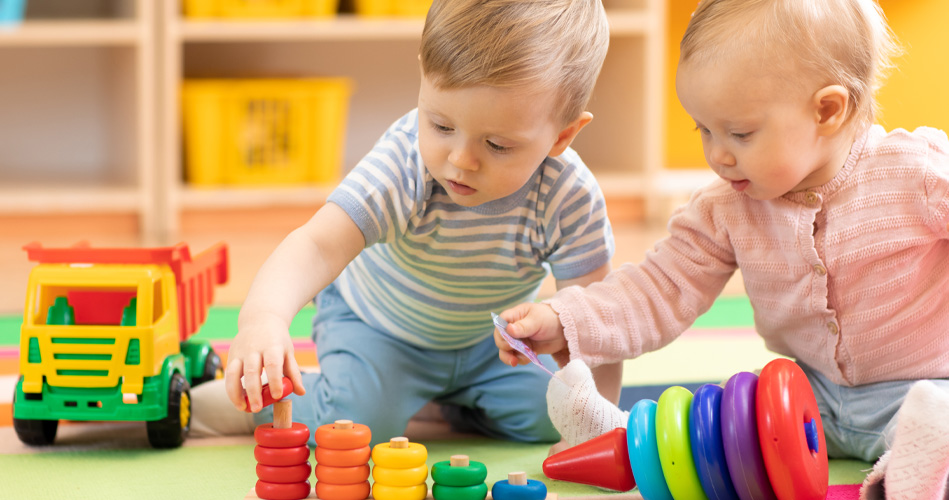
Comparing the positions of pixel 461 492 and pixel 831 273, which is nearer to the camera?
pixel 461 492

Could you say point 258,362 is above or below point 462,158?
Result: below

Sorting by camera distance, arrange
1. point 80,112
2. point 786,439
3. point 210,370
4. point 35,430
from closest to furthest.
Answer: point 786,439
point 35,430
point 210,370
point 80,112

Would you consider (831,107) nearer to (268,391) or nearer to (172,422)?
(268,391)

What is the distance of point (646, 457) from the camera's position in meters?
0.74

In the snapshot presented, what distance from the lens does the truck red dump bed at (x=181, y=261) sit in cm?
95

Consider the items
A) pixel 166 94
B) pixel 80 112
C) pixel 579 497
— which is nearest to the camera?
pixel 579 497

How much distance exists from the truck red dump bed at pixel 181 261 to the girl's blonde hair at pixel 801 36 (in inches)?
20.1

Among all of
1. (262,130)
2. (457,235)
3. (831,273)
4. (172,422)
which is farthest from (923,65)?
(172,422)

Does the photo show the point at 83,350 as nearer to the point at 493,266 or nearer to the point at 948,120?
the point at 493,266

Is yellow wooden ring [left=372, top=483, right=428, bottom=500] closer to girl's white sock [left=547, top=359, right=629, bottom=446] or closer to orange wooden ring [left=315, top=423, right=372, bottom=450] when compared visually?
orange wooden ring [left=315, top=423, right=372, bottom=450]

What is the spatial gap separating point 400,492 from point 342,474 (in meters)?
0.05

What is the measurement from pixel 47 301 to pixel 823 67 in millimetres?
721

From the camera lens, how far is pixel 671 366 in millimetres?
1264

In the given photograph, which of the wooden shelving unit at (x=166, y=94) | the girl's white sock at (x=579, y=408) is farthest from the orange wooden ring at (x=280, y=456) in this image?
the wooden shelving unit at (x=166, y=94)
